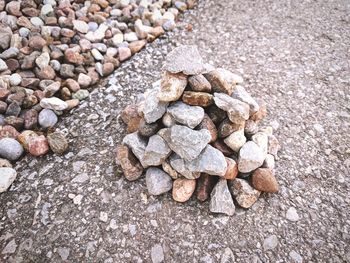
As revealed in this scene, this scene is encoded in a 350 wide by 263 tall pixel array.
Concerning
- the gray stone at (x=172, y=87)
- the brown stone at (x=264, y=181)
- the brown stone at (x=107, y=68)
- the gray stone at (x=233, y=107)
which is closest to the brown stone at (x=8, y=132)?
the brown stone at (x=107, y=68)

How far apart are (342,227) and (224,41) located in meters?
1.40

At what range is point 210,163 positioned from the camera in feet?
4.10

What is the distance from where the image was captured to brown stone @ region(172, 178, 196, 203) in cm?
131

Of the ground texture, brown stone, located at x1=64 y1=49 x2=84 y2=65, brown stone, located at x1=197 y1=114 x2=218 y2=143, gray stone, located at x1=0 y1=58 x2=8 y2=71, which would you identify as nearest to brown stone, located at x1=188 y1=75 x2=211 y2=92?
brown stone, located at x1=197 y1=114 x2=218 y2=143

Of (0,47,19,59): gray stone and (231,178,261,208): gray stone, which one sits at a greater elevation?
(0,47,19,59): gray stone

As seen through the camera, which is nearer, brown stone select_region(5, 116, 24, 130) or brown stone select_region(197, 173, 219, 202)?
brown stone select_region(197, 173, 219, 202)

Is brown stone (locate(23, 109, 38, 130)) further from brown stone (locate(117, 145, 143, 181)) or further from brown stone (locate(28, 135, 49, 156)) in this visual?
brown stone (locate(117, 145, 143, 181))

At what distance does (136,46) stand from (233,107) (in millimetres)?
1033

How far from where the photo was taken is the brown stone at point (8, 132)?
4.94ft

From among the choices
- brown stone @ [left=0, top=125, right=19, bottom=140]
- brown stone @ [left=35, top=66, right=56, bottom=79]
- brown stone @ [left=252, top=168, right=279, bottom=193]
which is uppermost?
brown stone @ [left=35, top=66, right=56, bottom=79]

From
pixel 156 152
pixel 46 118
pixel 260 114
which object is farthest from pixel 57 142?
pixel 260 114

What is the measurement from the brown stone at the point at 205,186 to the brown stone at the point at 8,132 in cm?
91

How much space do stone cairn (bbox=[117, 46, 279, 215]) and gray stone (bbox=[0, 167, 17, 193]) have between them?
18.8 inches

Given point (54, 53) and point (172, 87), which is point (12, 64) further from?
point (172, 87)
